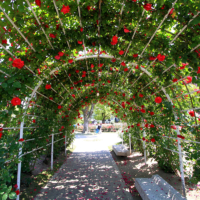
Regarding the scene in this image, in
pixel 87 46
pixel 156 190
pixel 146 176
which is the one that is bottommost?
pixel 146 176

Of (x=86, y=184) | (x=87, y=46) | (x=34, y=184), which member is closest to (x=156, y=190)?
(x=86, y=184)

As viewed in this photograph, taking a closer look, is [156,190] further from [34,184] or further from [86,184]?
[34,184]

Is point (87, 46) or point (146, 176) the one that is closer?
point (87, 46)

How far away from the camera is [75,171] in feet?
15.9

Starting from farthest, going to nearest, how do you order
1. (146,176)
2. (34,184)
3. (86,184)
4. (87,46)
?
1. (146,176)
2. (86,184)
3. (34,184)
4. (87,46)

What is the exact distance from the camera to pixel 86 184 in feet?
12.5

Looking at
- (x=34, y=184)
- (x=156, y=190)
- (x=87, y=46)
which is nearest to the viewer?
(x=156, y=190)

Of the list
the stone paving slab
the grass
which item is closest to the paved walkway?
the stone paving slab

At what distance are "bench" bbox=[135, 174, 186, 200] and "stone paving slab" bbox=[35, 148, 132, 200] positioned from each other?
491 millimetres

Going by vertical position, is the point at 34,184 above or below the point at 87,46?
below

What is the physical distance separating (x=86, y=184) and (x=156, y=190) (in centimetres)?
190

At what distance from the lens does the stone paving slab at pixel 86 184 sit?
3148 mm

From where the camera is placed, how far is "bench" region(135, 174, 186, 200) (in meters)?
2.36

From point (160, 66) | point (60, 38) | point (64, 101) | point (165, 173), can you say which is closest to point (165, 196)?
point (165, 173)
